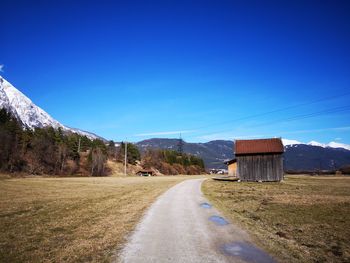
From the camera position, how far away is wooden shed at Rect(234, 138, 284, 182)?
56.5 m

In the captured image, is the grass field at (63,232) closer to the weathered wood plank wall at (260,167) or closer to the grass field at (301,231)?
the grass field at (301,231)

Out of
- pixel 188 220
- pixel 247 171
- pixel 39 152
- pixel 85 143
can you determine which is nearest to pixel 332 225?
pixel 188 220

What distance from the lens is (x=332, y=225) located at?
580 inches

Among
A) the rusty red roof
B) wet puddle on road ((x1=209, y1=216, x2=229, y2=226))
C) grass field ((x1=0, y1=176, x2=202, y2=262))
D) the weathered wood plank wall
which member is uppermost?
the rusty red roof

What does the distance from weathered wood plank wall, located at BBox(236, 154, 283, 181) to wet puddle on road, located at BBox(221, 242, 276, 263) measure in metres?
48.3

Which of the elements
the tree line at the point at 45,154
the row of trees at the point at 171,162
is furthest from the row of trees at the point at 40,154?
the row of trees at the point at 171,162

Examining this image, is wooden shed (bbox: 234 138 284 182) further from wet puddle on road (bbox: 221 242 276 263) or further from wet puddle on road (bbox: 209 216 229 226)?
wet puddle on road (bbox: 221 242 276 263)

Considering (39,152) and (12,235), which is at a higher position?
(39,152)

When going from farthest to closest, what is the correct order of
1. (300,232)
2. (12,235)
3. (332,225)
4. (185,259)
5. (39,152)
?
(39,152), (332,225), (300,232), (12,235), (185,259)

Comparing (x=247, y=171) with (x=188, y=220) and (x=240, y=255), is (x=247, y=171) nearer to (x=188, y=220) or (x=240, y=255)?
(x=188, y=220)

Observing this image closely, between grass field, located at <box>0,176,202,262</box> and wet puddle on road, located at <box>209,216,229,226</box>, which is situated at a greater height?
wet puddle on road, located at <box>209,216,229,226</box>

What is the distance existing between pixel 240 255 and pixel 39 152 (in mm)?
101728

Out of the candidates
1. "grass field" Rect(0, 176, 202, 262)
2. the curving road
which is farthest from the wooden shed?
the curving road

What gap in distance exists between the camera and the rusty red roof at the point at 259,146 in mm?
56997
